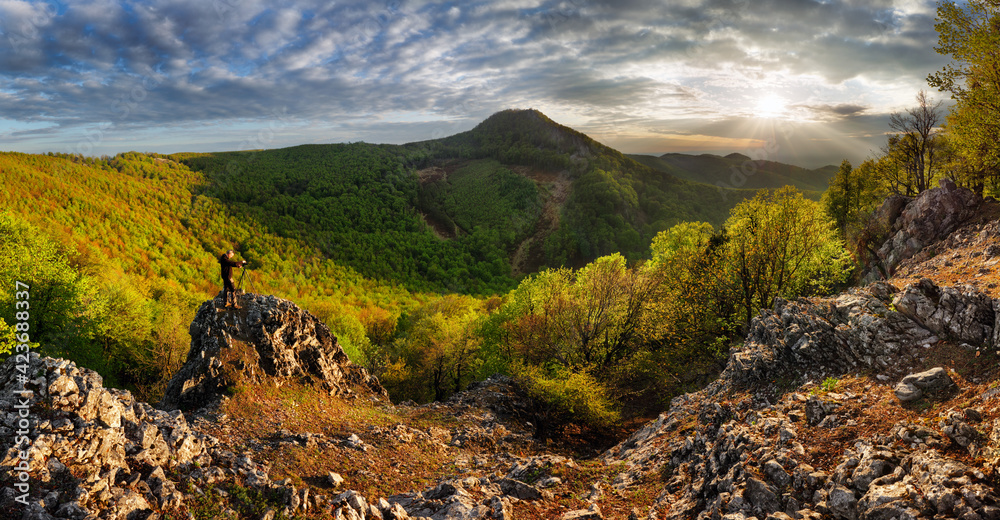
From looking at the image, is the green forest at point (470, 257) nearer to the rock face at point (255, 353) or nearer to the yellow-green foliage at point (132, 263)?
the yellow-green foliage at point (132, 263)

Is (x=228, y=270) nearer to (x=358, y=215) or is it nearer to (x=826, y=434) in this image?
(x=826, y=434)

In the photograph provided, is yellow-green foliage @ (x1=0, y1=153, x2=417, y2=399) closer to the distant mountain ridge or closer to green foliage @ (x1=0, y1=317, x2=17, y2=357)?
the distant mountain ridge

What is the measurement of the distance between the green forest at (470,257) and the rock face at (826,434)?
8217 mm

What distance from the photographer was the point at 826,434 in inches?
381

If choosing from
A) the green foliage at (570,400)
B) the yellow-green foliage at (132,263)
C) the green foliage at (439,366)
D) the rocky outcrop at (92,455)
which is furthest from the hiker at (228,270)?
the green foliage at (439,366)

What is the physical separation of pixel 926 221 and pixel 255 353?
127 ft

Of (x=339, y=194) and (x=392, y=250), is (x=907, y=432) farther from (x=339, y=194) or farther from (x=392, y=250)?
(x=339, y=194)

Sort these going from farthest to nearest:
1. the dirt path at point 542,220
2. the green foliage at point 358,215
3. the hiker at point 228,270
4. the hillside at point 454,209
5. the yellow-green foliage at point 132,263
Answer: the dirt path at point 542,220, the hillside at point 454,209, the green foliage at point 358,215, the yellow-green foliage at point 132,263, the hiker at point 228,270

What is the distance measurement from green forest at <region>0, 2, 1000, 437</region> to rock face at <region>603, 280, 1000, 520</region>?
822 cm

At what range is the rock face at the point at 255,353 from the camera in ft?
56.3

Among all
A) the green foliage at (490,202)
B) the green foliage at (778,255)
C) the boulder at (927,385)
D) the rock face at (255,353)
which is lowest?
the rock face at (255,353)

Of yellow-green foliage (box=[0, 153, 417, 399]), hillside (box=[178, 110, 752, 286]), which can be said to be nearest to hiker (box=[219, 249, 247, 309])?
yellow-green foliage (box=[0, 153, 417, 399])

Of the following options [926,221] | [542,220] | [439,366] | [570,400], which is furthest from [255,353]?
[542,220]

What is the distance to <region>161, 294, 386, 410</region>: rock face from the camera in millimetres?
17172
